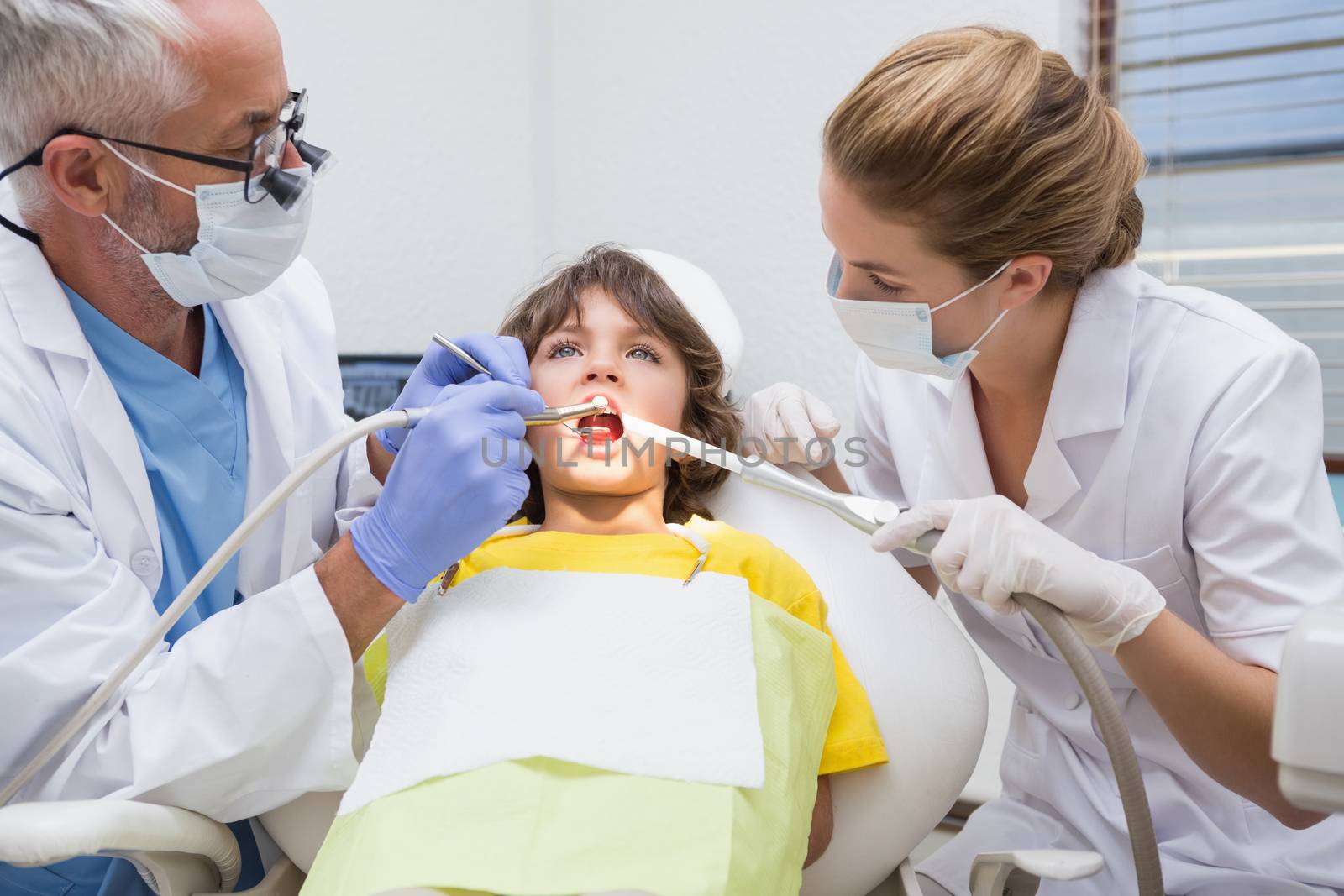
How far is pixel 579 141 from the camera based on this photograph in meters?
2.93

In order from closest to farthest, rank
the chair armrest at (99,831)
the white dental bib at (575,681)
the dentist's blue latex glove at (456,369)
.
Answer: the chair armrest at (99,831) < the white dental bib at (575,681) < the dentist's blue latex glove at (456,369)

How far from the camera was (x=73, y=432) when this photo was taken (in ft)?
4.07

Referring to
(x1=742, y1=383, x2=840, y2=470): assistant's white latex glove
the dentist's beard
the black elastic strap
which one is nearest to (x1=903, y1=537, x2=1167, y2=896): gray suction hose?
(x1=742, y1=383, x2=840, y2=470): assistant's white latex glove

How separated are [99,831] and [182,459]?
562mm

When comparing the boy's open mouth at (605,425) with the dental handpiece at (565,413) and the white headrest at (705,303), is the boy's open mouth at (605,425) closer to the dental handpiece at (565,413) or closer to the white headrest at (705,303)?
the dental handpiece at (565,413)

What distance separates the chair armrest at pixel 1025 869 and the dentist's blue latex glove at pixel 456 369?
828 mm

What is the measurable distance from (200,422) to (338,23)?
53.1 inches

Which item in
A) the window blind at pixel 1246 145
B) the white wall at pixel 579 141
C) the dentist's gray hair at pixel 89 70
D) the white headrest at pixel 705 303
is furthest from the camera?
the white wall at pixel 579 141

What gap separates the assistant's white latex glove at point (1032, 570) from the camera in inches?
41.9

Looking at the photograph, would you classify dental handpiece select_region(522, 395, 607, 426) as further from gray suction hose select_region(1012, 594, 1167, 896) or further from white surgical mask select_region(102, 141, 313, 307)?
gray suction hose select_region(1012, 594, 1167, 896)

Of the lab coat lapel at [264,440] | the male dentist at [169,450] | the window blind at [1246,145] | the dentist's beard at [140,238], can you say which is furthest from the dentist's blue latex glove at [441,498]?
the window blind at [1246,145]

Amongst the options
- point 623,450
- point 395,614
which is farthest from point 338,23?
point 395,614

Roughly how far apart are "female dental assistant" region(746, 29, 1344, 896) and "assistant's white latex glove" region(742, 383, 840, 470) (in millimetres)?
161

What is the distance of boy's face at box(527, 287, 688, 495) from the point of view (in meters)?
1.42
